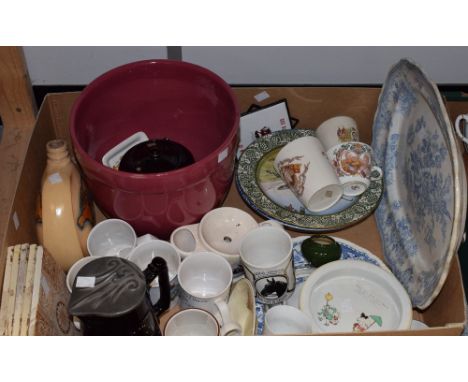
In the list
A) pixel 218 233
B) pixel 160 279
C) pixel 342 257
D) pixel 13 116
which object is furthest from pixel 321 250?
pixel 13 116

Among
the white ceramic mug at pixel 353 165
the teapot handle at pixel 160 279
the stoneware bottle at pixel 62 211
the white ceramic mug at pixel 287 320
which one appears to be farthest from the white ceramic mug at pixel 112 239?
the white ceramic mug at pixel 353 165

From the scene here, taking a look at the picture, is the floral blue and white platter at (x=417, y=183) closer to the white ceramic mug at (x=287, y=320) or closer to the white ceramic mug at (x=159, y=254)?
the white ceramic mug at (x=287, y=320)

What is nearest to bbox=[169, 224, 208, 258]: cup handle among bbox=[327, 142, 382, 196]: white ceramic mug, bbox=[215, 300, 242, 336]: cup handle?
bbox=[215, 300, 242, 336]: cup handle

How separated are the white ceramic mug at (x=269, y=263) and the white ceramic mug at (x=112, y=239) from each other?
183mm

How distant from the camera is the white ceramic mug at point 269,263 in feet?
2.84

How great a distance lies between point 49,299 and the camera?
819 mm

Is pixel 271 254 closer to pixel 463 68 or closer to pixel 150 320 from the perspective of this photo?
pixel 150 320

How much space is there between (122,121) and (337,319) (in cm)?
48

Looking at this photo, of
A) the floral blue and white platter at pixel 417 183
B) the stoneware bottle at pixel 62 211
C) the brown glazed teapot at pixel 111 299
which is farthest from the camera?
the stoneware bottle at pixel 62 211

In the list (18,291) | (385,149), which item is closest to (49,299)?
(18,291)

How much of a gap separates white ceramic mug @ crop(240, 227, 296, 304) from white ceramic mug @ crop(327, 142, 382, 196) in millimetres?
148

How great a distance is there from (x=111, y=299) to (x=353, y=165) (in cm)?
46

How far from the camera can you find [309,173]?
96 centimetres

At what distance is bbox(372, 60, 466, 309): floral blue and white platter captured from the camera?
2.64 feet
